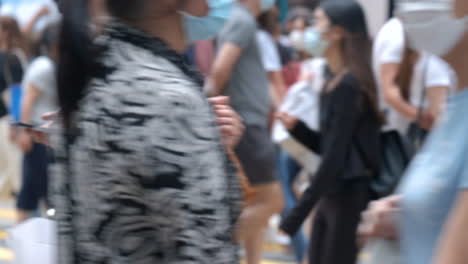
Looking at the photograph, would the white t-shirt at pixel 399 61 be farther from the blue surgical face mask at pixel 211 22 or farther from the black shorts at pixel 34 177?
the black shorts at pixel 34 177

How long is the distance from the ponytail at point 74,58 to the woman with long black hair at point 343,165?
212cm

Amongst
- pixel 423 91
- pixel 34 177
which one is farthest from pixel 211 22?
pixel 34 177

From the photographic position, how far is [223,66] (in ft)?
14.0

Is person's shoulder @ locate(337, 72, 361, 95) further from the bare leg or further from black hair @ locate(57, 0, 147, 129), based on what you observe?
black hair @ locate(57, 0, 147, 129)

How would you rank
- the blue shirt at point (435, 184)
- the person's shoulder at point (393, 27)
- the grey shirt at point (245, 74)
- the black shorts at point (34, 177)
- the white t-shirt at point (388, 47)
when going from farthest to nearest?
the black shorts at point (34, 177)
the grey shirt at point (245, 74)
the person's shoulder at point (393, 27)
the white t-shirt at point (388, 47)
the blue shirt at point (435, 184)

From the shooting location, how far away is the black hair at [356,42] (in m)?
3.61

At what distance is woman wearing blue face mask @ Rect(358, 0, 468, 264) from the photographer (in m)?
1.39

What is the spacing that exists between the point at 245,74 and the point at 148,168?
2.98m

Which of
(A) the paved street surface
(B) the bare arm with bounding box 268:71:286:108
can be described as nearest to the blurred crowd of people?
(B) the bare arm with bounding box 268:71:286:108

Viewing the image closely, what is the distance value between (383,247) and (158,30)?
711 millimetres

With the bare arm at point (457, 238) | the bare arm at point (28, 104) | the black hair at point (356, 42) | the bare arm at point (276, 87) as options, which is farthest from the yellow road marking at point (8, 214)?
the bare arm at point (457, 238)

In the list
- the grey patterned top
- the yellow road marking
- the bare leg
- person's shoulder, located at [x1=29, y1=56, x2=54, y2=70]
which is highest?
the grey patterned top

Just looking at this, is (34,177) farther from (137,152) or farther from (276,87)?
(137,152)

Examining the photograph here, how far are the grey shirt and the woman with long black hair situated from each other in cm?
66
